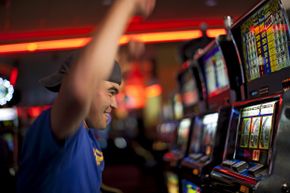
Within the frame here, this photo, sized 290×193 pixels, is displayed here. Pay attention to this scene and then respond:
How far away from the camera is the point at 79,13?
682 cm

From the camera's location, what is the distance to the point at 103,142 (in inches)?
712

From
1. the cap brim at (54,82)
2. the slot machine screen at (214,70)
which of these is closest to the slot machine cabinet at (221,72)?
the slot machine screen at (214,70)

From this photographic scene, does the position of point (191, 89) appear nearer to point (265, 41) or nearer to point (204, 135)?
point (204, 135)

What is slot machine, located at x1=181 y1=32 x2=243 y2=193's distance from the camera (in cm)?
290

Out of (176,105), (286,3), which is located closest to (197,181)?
(286,3)

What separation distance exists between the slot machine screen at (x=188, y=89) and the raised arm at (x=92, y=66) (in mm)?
3048

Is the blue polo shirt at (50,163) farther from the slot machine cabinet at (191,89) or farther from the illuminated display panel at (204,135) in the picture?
the slot machine cabinet at (191,89)


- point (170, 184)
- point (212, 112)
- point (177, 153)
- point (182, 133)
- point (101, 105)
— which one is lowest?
point (170, 184)

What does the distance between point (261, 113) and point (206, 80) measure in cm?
158

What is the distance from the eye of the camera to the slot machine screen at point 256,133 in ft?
7.23

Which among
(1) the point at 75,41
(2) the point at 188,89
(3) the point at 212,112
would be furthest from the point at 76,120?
(1) the point at 75,41

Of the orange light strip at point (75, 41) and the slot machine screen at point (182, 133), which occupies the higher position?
the orange light strip at point (75, 41)

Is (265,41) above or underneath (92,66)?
above

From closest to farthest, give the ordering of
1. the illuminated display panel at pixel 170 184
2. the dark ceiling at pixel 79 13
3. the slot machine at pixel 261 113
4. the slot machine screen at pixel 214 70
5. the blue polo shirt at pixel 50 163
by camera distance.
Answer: the blue polo shirt at pixel 50 163 → the slot machine at pixel 261 113 → the slot machine screen at pixel 214 70 → the illuminated display panel at pixel 170 184 → the dark ceiling at pixel 79 13
